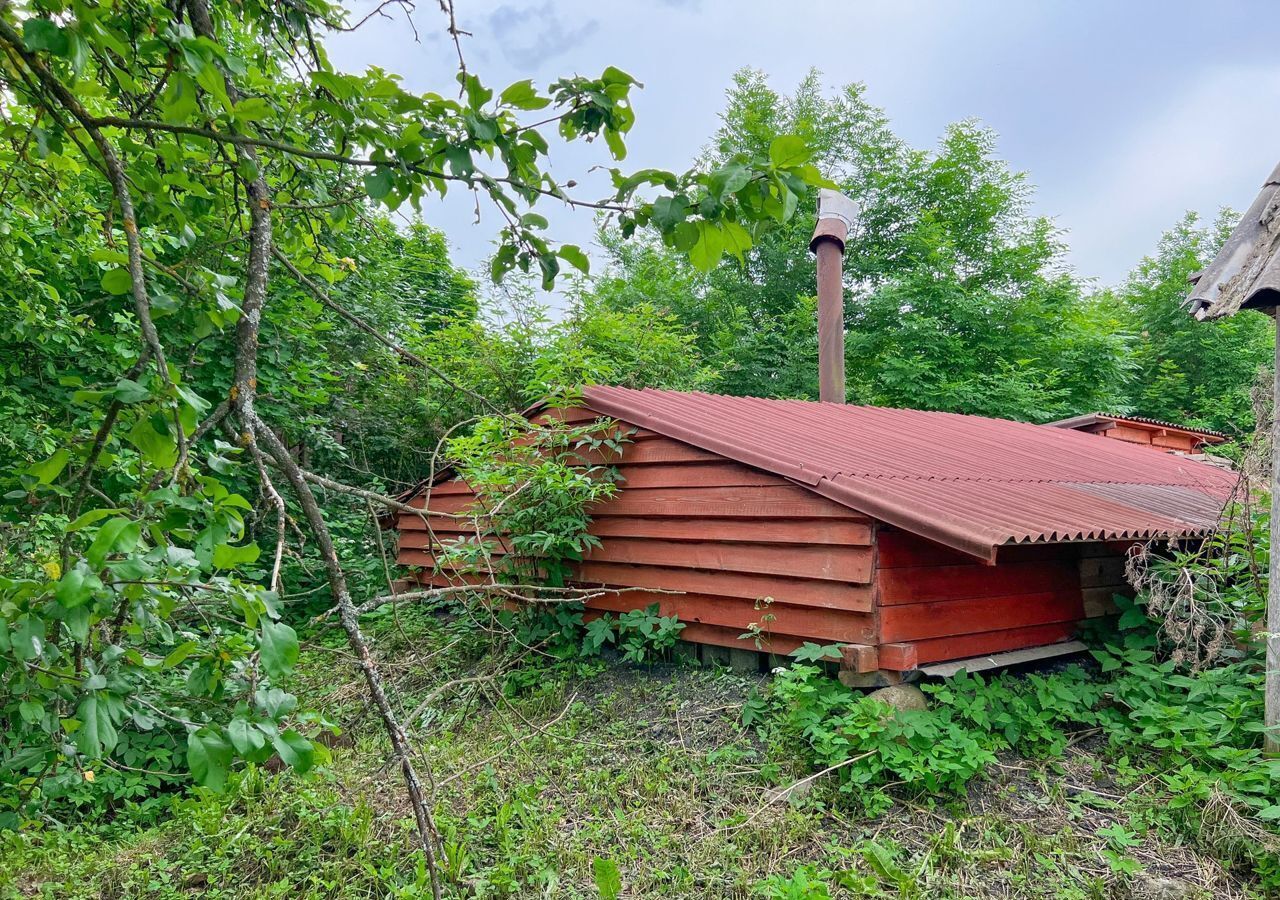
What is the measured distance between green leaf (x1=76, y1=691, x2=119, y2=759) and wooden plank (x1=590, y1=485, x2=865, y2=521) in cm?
366

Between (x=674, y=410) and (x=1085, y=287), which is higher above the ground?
(x=1085, y=287)

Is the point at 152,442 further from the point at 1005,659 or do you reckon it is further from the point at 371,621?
the point at 371,621

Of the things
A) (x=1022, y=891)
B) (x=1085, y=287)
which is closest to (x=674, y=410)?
(x=1022, y=891)

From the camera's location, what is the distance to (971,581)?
4539mm

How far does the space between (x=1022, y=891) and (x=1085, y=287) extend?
20509 mm

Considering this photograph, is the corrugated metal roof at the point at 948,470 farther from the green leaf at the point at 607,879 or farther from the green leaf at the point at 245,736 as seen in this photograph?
the green leaf at the point at 245,736

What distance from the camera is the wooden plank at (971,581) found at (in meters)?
4.15

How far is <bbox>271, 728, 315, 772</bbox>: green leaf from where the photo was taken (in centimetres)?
119

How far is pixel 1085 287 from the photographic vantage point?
19250mm

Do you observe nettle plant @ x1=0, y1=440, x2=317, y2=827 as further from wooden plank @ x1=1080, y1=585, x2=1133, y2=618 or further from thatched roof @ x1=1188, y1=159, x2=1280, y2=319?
wooden plank @ x1=1080, y1=585, x2=1133, y2=618

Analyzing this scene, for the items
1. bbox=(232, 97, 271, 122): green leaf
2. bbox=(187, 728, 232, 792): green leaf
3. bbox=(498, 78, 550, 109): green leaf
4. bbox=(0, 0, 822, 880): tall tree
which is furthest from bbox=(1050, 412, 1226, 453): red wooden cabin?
bbox=(187, 728, 232, 792): green leaf

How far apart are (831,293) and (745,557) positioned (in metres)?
5.09

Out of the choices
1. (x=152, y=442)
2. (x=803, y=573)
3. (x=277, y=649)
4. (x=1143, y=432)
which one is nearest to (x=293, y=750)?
(x=277, y=649)

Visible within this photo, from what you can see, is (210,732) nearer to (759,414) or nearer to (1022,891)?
(1022,891)
